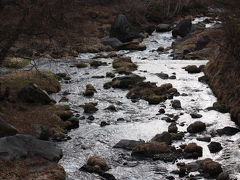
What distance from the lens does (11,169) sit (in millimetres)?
23594

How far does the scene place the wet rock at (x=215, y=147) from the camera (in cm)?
2778

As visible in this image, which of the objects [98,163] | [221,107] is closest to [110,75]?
[221,107]

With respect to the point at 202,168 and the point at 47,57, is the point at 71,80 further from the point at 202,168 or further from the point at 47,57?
the point at 202,168

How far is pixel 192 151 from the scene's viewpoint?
90.7 ft

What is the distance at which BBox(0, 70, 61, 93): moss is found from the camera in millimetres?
43406

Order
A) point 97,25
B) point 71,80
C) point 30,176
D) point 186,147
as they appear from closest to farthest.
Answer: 1. point 30,176
2. point 186,147
3. point 71,80
4. point 97,25

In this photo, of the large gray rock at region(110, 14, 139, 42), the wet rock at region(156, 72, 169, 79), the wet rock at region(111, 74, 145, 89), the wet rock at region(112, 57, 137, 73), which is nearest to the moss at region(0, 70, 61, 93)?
the wet rock at region(111, 74, 145, 89)

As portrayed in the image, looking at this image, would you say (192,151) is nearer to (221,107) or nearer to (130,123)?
(130,123)

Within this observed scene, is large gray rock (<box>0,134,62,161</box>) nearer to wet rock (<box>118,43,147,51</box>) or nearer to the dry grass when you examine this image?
the dry grass

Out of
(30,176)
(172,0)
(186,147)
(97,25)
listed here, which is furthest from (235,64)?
(172,0)

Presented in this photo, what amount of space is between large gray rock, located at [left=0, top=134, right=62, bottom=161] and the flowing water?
34.5 inches

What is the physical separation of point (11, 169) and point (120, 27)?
2182 inches

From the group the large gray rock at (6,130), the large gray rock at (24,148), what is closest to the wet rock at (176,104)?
the large gray rock at (24,148)

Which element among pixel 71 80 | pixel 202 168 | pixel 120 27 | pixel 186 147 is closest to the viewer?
pixel 202 168
